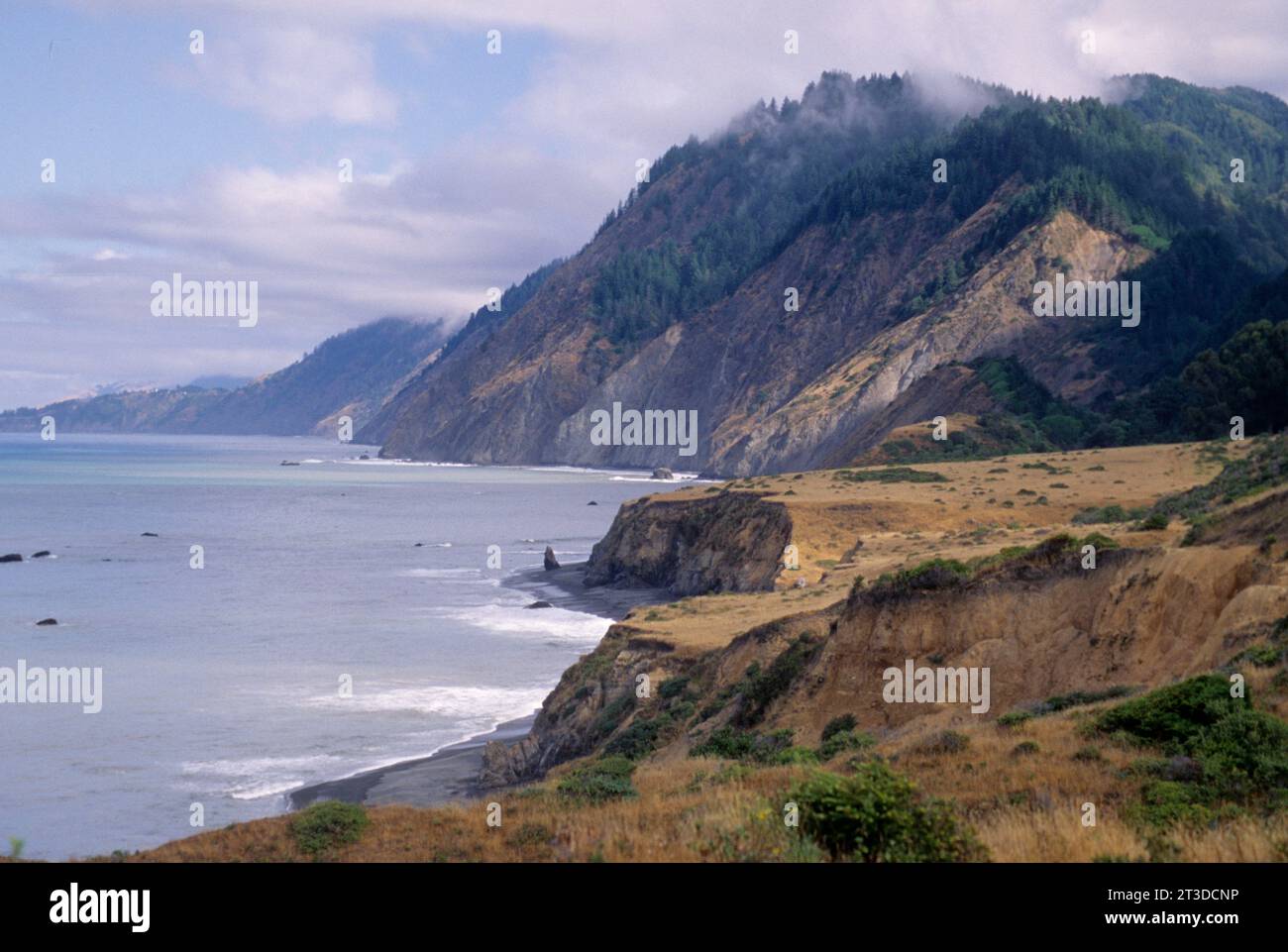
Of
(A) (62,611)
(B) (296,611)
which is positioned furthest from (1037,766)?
(A) (62,611)

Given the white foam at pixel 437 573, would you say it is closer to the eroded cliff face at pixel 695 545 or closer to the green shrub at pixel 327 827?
the eroded cliff face at pixel 695 545

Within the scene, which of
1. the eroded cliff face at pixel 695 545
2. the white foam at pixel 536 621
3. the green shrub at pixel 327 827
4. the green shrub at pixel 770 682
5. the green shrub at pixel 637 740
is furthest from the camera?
the eroded cliff face at pixel 695 545

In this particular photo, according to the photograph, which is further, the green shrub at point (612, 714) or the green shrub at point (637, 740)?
the green shrub at point (612, 714)

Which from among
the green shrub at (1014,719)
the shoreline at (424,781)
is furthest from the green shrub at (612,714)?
the green shrub at (1014,719)

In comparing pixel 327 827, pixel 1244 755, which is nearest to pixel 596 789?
pixel 327 827

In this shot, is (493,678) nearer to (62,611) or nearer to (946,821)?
(62,611)

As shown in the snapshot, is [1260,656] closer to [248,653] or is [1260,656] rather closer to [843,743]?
[843,743]
